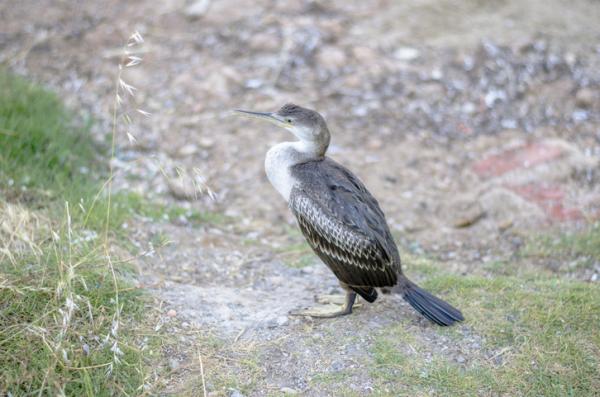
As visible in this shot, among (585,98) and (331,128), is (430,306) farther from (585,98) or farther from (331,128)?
(585,98)

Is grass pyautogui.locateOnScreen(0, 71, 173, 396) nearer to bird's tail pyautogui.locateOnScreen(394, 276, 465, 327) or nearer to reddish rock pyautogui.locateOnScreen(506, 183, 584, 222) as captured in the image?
bird's tail pyautogui.locateOnScreen(394, 276, 465, 327)

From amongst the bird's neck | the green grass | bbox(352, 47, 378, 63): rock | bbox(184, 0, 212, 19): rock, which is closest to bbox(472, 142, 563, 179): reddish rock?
bbox(352, 47, 378, 63): rock

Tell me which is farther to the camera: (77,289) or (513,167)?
(513,167)

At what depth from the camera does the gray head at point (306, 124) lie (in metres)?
5.00

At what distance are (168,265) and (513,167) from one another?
3.90 metres

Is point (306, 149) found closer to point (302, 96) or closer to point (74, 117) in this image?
point (302, 96)

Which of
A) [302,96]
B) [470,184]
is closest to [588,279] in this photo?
[470,184]

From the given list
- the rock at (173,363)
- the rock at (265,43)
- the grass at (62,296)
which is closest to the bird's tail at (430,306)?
the rock at (173,363)

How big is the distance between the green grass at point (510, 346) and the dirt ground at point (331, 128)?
135 millimetres

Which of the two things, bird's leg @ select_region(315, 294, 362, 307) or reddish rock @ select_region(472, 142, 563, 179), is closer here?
bird's leg @ select_region(315, 294, 362, 307)

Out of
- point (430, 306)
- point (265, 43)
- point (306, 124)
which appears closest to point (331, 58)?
point (265, 43)

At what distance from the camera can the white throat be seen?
5.02 metres

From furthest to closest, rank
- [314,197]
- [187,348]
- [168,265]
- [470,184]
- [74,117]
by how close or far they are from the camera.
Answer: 1. [74,117]
2. [470,184]
3. [168,265]
4. [314,197]
5. [187,348]

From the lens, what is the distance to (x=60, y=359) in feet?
13.0
